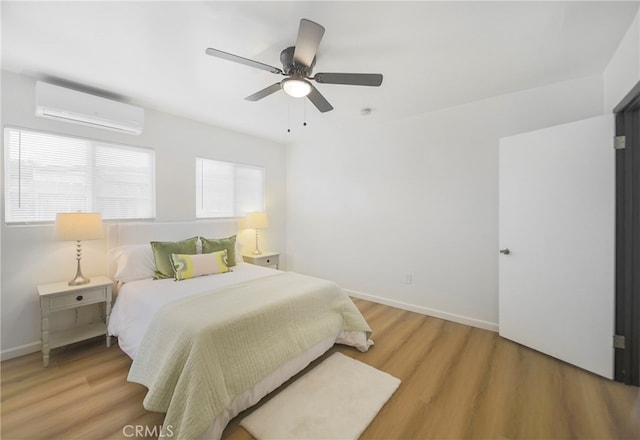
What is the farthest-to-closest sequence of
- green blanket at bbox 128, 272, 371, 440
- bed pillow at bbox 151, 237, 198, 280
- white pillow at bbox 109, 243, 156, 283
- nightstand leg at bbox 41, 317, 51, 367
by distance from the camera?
1. bed pillow at bbox 151, 237, 198, 280
2. white pillow at bbox 109, 243, 156, 283
3. nightstand leg at bbox 41, 317, 51, 367
4. green blanket at bbox 128, 272, 371, 440

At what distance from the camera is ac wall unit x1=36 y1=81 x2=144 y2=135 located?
7.39ft

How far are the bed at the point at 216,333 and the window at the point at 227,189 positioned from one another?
109 centimetres

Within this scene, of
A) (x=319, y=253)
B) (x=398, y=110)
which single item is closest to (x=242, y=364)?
(x=319, y=253)

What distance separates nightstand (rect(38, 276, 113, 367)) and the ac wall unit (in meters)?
1.53

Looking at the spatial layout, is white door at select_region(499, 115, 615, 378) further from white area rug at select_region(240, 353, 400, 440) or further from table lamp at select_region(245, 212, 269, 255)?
table lamp at select_region(245, 212, 269, 255)

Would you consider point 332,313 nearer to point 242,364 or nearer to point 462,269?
point 242,364

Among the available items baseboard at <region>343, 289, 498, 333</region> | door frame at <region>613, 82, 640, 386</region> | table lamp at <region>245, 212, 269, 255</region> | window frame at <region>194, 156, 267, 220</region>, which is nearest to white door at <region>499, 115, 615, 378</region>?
door frame at <region>613, 82, 640, 386</region>

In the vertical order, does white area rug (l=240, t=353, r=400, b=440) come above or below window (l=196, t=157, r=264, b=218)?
below

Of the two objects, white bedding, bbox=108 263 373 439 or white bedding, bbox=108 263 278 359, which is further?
white bedding, bbox=108 263 278 359

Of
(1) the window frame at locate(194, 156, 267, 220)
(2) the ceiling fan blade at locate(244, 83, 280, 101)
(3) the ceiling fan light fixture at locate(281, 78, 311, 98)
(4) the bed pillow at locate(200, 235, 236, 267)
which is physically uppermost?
(2) the ceiling fan blade at locate(244, 83, 280, 101)

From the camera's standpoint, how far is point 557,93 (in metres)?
2.46

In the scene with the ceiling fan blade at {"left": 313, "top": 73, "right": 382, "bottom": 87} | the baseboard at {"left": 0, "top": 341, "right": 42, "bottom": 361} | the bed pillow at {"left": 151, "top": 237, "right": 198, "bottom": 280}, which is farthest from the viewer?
the bed pillow at {"left": 151, "top": 237, "right": 198, "bottom": 280}

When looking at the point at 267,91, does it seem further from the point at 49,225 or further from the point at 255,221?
the point at 49,225

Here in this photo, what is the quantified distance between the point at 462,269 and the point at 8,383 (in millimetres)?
4099
